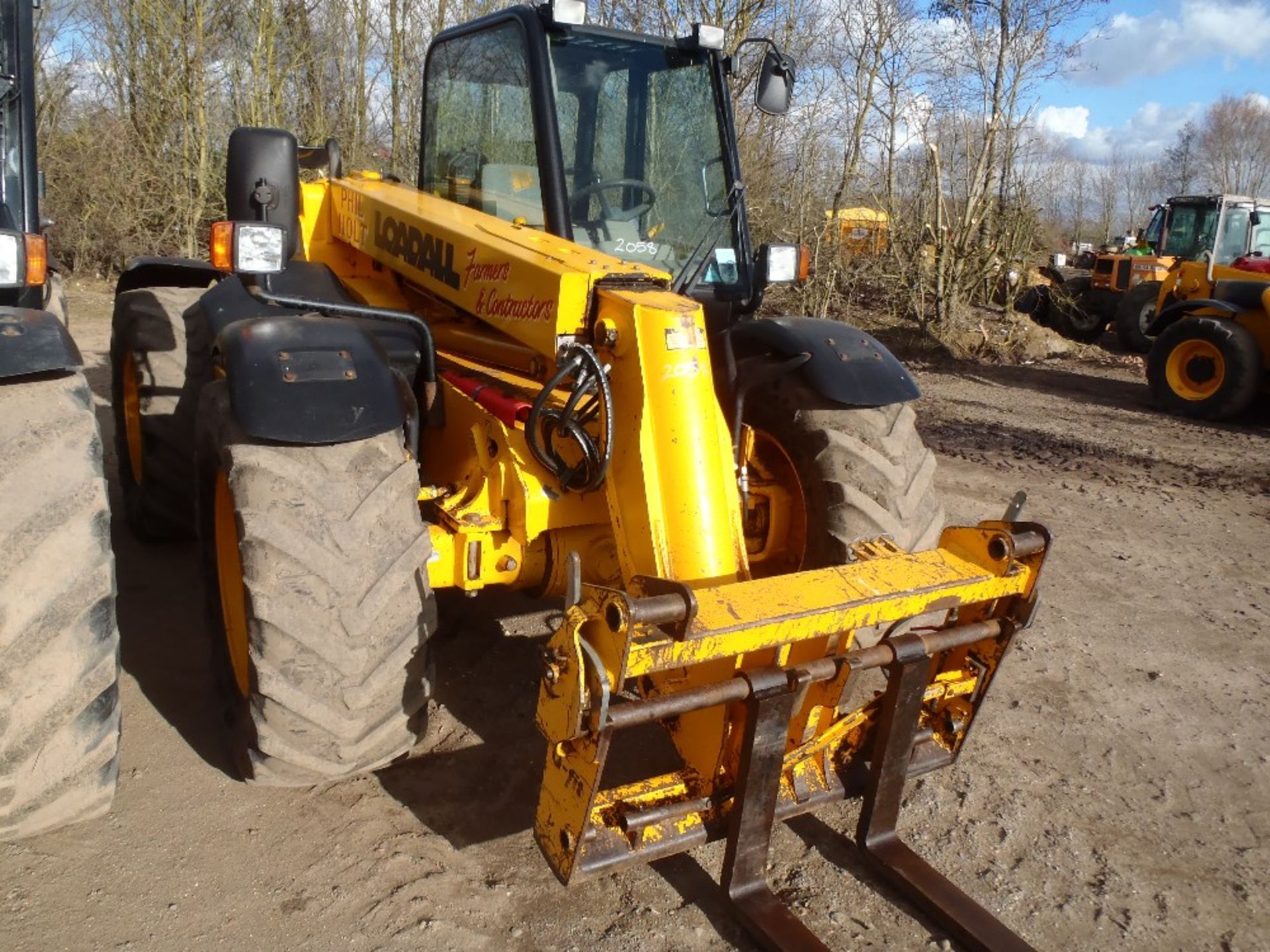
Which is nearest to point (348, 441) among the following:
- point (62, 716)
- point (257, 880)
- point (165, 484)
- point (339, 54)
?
point (62, 716)

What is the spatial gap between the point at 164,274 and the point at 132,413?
0.71m

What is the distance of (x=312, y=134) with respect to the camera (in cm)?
1530

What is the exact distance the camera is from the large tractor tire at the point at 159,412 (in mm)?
4574

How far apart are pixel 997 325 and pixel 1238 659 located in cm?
973

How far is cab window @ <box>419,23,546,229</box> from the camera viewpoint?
3.63 m

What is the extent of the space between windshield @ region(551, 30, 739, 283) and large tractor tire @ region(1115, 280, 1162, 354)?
1167 cm

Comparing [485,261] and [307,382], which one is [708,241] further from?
[307,382]

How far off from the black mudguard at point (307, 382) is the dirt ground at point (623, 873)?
1.06m

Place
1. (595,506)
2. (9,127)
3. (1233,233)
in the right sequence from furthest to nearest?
(1233,233)
(9,127)
(595,506)

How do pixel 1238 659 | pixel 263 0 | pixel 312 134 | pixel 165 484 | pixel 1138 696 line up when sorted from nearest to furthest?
pixel 1138 696
pixel 1238 659
pixel 165 484
pixel 263 0
pixel 312 134

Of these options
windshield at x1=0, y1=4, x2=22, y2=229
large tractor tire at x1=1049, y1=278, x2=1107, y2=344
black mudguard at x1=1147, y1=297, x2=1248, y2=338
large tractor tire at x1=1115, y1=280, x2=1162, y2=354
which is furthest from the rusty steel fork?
large tractor tire at x1=1049, y1=278, x2=1107, y2=344

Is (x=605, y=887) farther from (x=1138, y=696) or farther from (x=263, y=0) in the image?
(x=263, y=0)

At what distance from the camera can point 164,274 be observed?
16.8ft

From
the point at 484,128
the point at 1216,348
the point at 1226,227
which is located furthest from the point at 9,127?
the point at 1226,227
